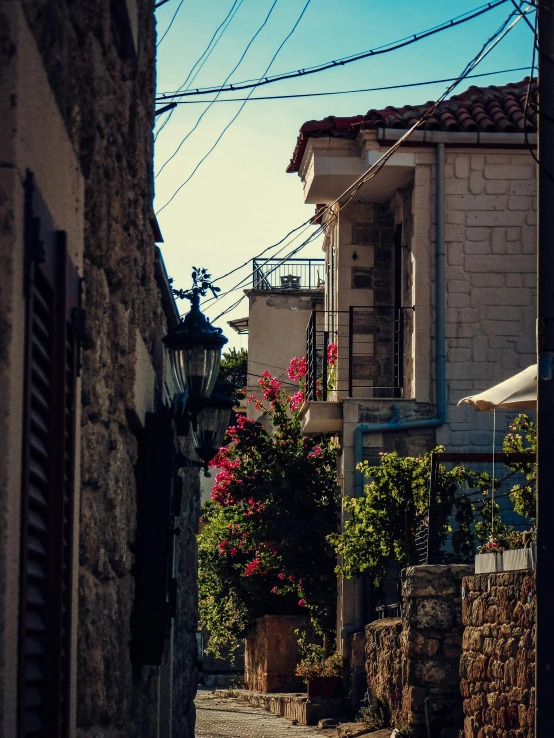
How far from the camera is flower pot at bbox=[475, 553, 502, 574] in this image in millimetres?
9406

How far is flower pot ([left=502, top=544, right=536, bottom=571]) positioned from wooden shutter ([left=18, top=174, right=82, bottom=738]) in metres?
5.63

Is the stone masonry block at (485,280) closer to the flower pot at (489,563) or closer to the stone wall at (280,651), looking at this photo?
the flower pot at (489,563)

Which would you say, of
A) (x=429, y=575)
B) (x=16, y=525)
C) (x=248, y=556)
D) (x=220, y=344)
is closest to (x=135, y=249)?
(x=220, y=344)

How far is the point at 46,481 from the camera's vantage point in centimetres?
302

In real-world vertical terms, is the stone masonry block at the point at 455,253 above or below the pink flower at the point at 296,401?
above

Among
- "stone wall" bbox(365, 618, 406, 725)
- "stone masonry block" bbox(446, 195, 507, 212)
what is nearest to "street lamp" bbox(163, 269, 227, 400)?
"stone wall" bbox(365, 618, 406, 725)

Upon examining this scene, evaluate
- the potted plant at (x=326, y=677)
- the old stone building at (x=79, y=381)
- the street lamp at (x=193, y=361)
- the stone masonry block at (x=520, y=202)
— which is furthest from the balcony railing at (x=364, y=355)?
the old stone building at (x=79, y=381)

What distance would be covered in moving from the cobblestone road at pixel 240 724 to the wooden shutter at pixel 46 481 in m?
10.3

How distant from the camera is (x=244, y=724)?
1497cm

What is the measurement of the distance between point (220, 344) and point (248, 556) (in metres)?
13.2

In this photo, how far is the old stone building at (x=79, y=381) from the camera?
2.56 meters

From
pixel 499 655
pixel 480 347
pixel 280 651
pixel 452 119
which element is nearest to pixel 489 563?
pixel 499 655

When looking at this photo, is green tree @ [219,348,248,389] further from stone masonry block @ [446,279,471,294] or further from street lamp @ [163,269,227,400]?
street lamp @ [163,269,227,400]

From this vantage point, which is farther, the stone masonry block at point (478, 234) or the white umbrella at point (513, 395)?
the stone masonry block at point (478, 234)
